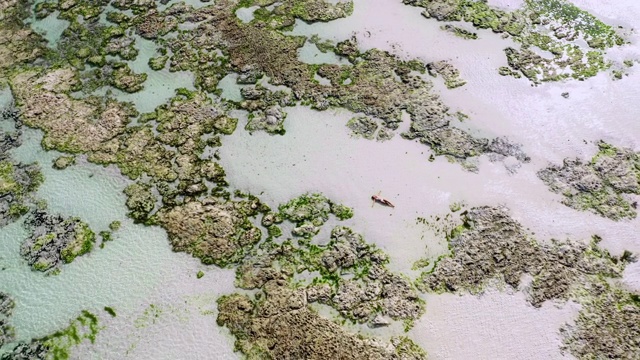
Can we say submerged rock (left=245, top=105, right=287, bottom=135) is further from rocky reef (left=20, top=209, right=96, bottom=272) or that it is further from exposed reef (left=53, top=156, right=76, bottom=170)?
rocky reef (left=20, top=209, right=96, bottom=272)

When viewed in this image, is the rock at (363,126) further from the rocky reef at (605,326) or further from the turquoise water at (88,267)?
the rocky reef at (605,326)

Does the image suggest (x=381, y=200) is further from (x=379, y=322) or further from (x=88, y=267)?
(x=88, y=267)

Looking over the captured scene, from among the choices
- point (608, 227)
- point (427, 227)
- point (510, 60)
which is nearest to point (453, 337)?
point (427, 227)

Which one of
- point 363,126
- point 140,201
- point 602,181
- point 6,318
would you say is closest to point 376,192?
point 363,126

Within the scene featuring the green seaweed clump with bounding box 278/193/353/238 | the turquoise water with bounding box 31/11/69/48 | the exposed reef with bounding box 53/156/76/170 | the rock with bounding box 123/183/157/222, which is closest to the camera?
the green seaweed clump with bounding box 278/193/353/238

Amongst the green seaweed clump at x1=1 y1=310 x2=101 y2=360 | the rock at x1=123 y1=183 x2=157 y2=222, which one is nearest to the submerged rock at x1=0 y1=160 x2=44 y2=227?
the rock at x1=123 y1=183 x2=157 y2=222

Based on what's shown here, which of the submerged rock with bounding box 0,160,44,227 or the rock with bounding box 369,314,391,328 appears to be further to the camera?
the submerged rock with bounding box 0,160,44,227
